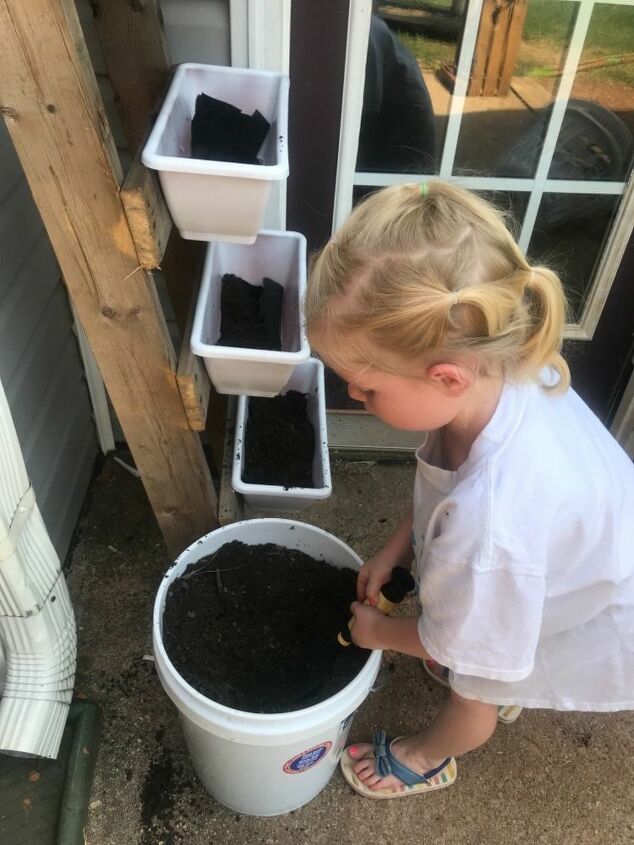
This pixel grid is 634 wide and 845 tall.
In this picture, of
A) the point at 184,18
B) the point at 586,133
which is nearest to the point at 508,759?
the point at 586,133

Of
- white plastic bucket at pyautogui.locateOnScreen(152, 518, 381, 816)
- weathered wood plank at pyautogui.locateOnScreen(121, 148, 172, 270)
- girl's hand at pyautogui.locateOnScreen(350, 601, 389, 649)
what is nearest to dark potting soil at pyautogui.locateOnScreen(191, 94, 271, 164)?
weathered wood plank at pyautogui.locateOnScreen(121, 148, 172, 270)

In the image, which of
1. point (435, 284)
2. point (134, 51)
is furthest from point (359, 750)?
point (134, 51)

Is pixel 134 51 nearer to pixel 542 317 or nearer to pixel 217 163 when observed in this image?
pixel 217 163

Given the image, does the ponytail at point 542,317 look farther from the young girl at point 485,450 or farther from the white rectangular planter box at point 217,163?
the white rectangular planter box at point 217,163

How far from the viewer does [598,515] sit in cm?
103

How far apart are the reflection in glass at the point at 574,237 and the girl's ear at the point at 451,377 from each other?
101cm

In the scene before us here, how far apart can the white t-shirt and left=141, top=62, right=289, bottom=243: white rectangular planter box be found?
1.64ft

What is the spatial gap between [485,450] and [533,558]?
0.16 meters

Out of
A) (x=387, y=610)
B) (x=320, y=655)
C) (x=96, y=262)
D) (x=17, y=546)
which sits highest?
(x=96, y=262)

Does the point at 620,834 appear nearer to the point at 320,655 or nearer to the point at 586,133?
the point at 320,655

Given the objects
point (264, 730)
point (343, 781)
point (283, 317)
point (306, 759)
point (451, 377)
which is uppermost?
point (451, 377)

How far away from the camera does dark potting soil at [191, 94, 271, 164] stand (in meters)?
1.21

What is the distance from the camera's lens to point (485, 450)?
0.98 metres

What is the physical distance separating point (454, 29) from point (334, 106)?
29cm
